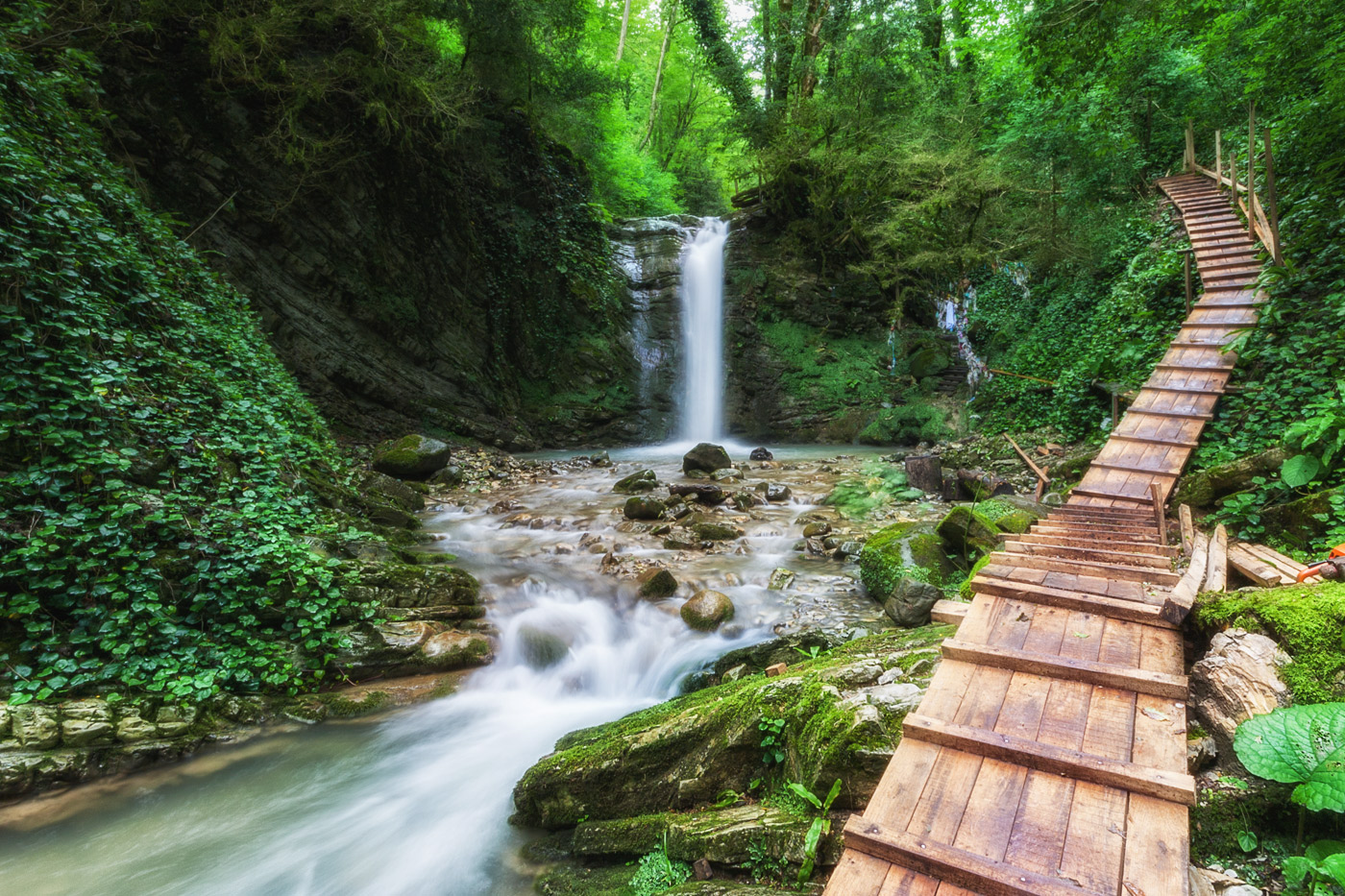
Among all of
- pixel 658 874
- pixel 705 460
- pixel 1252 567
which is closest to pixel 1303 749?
pixel 1252 567

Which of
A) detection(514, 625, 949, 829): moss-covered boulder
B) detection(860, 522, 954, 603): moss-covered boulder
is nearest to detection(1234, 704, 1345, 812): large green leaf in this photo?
detection(514, 625, 949, 829): moss-covered boulder

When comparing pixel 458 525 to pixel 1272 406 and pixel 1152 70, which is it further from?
pixel 1152 70

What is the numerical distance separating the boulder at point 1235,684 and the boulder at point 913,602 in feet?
8.75

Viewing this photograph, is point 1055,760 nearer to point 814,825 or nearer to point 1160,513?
point 814,825

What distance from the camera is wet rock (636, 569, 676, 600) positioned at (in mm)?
6145

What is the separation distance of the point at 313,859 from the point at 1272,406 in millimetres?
7595

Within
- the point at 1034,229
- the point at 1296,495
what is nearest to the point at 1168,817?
the point at 1296,495

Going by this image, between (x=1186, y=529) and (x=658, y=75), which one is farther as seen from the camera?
(x=658, y=75)

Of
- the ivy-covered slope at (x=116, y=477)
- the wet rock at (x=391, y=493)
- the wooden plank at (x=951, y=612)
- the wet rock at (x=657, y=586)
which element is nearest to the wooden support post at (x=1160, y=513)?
the wooden plank at (x=951, y=612)

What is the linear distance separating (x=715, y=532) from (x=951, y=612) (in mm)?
4487

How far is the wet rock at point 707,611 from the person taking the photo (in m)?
5.61

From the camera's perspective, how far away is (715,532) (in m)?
7.71

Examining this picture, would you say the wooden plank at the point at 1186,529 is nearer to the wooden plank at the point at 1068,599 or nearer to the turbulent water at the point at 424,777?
the wooden plank at the point at 1068,599

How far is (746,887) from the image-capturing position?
223 centimetres
